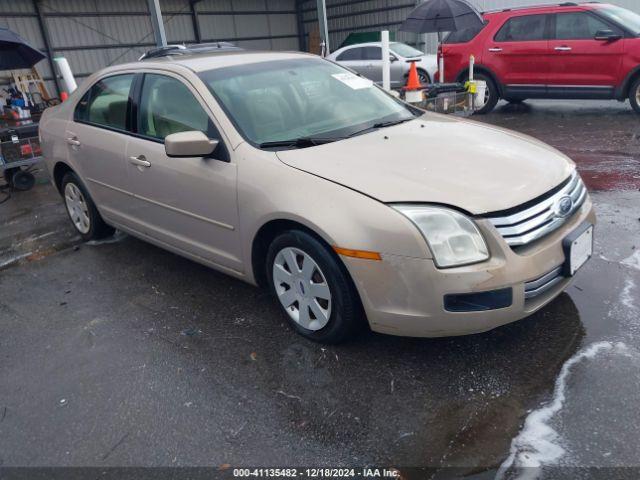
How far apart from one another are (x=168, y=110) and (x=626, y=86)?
8188 millimetres

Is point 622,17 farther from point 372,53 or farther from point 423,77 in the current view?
point 372,53

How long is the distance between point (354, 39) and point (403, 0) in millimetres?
2558

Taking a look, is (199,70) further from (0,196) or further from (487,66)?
(487,66)

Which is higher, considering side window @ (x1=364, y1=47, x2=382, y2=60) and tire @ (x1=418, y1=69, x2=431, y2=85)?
side window @ (x1=364, y1=47, x2=382, y2=60)

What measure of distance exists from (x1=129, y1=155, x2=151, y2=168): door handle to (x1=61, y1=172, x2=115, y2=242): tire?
1064 mm

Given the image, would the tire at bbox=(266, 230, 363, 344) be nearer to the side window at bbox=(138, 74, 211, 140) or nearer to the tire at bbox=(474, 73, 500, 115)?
the side window at bbox=(138, 74, 211, 140)

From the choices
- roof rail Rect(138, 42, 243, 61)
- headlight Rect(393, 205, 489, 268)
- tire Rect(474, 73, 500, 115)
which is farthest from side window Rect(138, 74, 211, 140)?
tire Rect(474, 73, 500, 115)

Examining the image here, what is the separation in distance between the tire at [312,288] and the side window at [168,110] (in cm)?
90

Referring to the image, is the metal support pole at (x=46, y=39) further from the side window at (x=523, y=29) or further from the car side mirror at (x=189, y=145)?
the car side mirror at (x=189, y=145)

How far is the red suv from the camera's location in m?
8.93

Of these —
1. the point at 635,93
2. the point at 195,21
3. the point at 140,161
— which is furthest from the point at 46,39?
the point at 635,93

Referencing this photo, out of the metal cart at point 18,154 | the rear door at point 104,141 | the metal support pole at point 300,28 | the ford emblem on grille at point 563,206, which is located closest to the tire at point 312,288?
the ford emblem on grille at point 563,206

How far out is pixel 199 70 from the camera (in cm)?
365

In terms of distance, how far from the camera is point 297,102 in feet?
11.9
